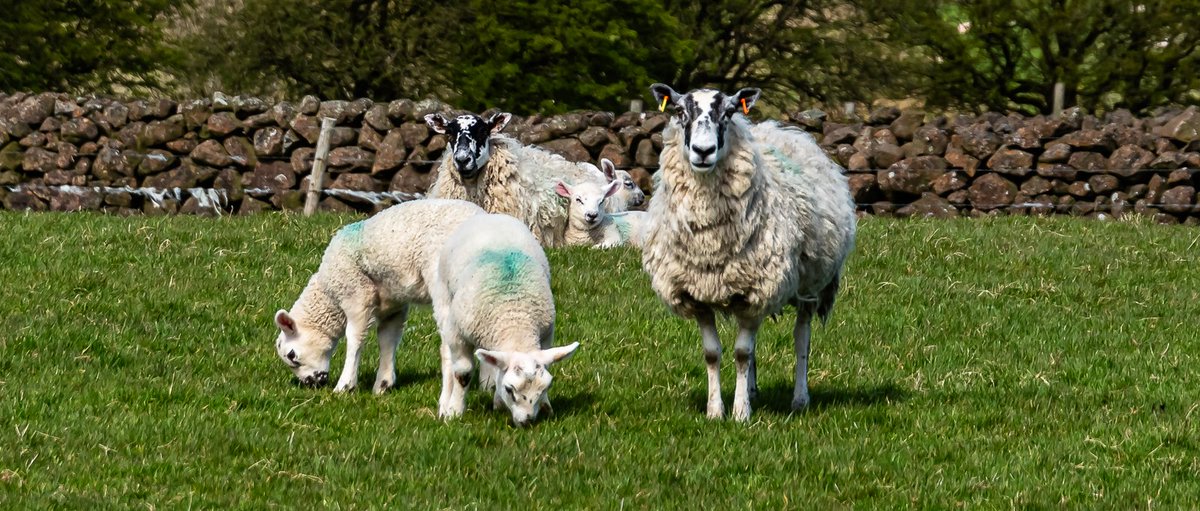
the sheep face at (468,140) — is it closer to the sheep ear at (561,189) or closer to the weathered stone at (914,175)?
the sheep ear at (561,189)

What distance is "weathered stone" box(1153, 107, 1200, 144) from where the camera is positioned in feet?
55.2

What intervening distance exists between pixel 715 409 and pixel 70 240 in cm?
690

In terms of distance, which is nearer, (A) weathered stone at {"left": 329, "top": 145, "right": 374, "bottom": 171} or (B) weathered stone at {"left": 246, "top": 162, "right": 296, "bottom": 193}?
(A) weathered stone at {"left": 329, "top": 145, "right": 374, "bottom": 171}

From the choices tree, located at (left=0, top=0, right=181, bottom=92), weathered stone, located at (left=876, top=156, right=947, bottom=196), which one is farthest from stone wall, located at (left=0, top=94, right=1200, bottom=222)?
tree, located at (left=0, top=0, right=181, bottom=92)

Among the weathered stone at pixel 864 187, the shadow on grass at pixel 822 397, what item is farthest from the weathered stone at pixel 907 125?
the shadow on grass at pixel 822 397

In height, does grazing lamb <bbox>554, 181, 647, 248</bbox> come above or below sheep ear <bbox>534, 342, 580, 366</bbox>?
below

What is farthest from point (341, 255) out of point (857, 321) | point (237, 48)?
point (237, 48)

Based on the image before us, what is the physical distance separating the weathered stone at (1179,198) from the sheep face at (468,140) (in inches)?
312

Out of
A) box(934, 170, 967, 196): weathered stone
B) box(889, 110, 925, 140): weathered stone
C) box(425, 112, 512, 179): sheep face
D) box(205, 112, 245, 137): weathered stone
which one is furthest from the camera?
box(205, 112, 245, 137): weathered stone

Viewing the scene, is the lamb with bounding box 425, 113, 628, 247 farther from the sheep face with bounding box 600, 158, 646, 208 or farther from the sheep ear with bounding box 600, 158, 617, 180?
the sheep face with bounding box 600, 158, 646, 208

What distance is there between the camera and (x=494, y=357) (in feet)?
22.1

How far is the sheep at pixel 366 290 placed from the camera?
771cm

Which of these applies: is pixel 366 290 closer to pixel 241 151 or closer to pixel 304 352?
pixel 304 352

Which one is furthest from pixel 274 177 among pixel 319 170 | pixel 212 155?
pixel 319 170
